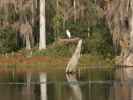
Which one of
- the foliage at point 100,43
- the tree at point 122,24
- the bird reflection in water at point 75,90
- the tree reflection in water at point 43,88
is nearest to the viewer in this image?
the bird reflection in water at point 75,90

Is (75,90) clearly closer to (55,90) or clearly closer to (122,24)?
(55,90)

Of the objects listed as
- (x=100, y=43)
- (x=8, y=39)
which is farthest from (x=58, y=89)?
(x=8, y=39)

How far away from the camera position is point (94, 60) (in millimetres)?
50750

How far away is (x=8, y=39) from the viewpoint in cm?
5972

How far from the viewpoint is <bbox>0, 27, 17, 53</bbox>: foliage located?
192 feet

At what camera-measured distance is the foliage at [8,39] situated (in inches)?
2309

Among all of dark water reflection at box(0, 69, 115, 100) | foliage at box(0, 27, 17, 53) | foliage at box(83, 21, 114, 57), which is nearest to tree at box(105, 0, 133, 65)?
foliage at box(83, 21, 114, 57)

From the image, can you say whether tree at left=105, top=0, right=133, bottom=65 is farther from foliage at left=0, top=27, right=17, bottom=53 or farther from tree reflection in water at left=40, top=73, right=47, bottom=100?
foliage at left=0, top=27, right=17, bottom=53

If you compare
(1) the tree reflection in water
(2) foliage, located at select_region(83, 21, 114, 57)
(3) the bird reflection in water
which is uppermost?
(2) foliage, located at select_region(83, 21, 114, 57)

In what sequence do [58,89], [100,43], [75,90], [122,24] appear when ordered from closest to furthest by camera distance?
1. [75,90]
2. [58,89]
3. [122,24]
4. [100,43]

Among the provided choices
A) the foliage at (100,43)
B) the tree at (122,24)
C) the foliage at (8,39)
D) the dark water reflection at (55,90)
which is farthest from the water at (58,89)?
the foliage at (8,39)

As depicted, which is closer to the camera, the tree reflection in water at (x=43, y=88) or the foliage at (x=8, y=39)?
the tree reflection in water at (x=43, y=88)

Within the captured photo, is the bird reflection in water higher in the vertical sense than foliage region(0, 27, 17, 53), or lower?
lower

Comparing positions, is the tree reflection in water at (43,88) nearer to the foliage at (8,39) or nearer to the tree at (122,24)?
the tree at (122,24)
